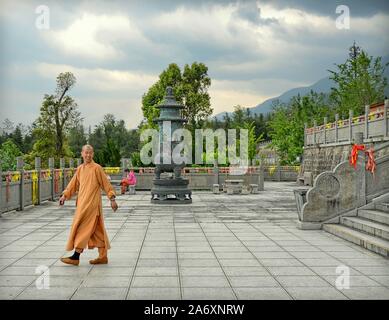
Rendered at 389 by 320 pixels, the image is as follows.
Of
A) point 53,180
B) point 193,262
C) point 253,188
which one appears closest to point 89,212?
point 193,262

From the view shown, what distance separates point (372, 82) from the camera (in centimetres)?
3803

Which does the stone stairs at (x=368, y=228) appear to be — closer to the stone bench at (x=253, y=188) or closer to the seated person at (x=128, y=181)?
the stone bench at (x=253, y=188)

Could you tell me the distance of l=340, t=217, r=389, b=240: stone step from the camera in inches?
333

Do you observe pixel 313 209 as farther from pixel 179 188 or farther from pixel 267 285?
pixel 179 188

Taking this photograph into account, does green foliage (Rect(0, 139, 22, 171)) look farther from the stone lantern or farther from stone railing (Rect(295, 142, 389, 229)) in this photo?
stone railing (Rect(295, 142, 389, 229))

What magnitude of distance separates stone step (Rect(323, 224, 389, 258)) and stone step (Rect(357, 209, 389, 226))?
469 mm

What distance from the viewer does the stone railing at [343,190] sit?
416 inches

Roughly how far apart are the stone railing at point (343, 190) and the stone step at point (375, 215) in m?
0.27

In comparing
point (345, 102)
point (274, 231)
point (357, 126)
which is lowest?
point (274, 231)

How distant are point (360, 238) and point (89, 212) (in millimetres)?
4745

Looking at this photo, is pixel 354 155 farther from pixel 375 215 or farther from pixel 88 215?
pixel 88 215

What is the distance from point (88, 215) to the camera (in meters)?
6.96

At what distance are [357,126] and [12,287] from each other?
20.8 m
